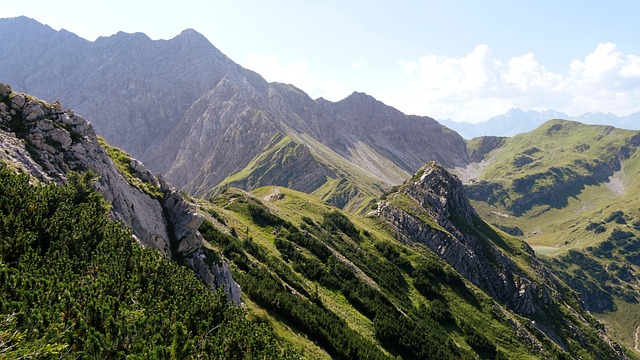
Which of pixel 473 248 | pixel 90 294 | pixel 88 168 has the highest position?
pixel 88 168

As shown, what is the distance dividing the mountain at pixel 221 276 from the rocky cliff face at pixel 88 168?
0.20m

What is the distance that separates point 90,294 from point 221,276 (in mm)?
27658

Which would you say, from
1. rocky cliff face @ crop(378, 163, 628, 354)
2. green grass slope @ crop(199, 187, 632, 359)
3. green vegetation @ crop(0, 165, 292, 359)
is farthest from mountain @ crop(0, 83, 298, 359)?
rocky cliff face @ crop(378, 163, 628, 354)

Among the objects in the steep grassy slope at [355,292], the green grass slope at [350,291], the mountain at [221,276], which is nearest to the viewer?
the mountain at [221,276]

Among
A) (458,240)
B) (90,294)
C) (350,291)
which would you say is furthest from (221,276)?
(458,240)

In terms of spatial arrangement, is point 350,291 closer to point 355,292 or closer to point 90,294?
point 355,292

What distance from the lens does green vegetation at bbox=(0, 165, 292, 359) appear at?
19.7 metres

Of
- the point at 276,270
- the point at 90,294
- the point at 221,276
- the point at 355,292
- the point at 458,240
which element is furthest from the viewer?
the point at 458,240

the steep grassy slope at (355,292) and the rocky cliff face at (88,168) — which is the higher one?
the rocky cliff face at (88,168)

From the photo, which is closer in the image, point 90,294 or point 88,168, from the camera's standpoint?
point 90,294

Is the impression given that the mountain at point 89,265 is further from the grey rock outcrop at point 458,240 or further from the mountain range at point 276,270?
the grey rock outcrop at point 458,240

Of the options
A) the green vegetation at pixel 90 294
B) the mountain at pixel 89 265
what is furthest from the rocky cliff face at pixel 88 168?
the green vegetation at pixel 90 294

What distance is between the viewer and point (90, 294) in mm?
23328

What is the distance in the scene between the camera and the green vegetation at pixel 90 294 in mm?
19656
